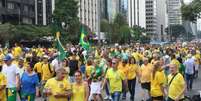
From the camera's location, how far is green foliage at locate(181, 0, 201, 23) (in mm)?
34531

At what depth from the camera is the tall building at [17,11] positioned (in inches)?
3196

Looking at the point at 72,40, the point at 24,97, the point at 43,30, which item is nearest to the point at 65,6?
the point at 72,40

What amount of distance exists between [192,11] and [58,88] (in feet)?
84.7

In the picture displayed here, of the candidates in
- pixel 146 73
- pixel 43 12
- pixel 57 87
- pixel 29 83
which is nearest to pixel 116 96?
pixel 146 73

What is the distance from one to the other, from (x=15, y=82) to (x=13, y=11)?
70.1 metres

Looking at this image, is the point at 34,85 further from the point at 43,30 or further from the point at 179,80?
the point at 43,30

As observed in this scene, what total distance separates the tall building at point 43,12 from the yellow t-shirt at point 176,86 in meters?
82.4

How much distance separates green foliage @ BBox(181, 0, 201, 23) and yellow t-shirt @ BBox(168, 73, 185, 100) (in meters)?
22.6

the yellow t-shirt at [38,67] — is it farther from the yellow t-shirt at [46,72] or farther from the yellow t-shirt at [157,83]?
the yellow t-shirt at [157,83]

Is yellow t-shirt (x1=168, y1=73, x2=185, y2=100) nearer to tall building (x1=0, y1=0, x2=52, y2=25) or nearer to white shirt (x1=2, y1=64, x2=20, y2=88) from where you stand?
white shirt (x1=2, y1=64, x2=20, y2=88)

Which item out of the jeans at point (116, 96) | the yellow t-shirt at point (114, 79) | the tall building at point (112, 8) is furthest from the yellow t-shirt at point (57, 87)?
the tall building at point (112, 8)

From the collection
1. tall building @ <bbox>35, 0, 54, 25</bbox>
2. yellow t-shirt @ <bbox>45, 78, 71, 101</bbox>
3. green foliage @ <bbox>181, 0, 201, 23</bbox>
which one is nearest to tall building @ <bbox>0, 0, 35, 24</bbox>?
tall building @ <bbox>35, 0, 54, 25</bbox>

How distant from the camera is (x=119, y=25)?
133125 millimetres

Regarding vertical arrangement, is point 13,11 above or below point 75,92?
above
